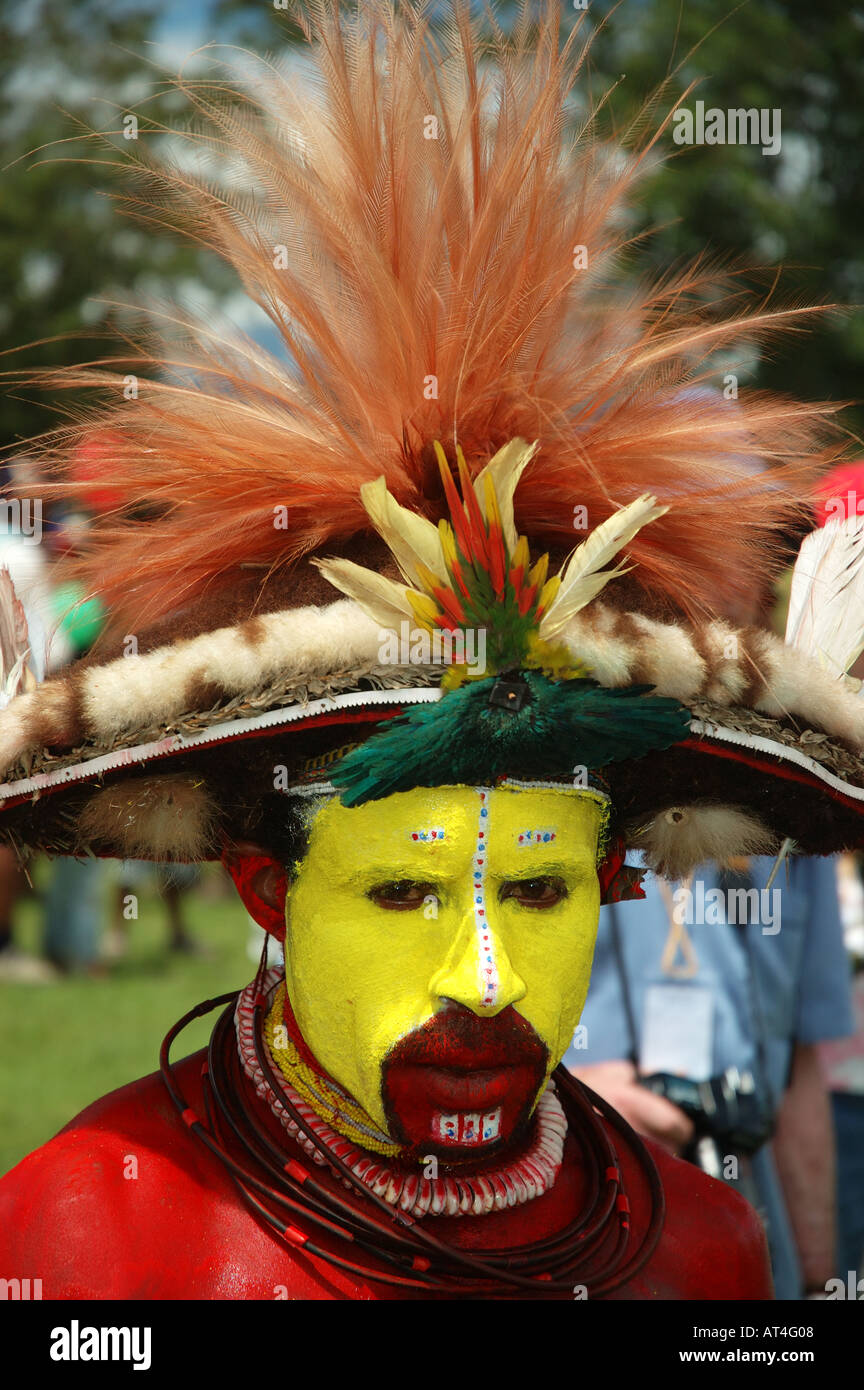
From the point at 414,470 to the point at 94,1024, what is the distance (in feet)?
21.2

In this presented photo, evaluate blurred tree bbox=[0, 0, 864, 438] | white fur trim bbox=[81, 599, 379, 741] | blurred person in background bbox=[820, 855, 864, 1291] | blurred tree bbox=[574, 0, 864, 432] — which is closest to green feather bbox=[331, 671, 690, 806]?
white fur trim bbox=[81, 599, 379, 741]

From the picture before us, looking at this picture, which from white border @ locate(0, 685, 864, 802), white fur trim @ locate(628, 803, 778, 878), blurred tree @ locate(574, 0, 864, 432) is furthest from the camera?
blurred tree @ locate(574, 0, 864, 432)

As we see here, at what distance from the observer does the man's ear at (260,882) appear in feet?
6.91

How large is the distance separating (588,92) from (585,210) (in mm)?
214

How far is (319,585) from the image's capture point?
6.41ft

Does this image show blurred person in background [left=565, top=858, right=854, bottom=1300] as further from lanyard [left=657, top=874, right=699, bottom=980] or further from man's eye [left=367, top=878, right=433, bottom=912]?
man's eye [left=367, top=878, right=433, bottom=912]

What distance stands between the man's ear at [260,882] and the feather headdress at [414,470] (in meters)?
0.05

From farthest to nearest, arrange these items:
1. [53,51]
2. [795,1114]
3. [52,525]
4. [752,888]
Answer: [53,51], [795,1114], [752,888], [52,525]

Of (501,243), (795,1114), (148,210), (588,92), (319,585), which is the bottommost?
(795,1114)

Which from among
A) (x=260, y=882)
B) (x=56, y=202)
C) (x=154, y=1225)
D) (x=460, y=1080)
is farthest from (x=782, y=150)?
(x=154, y=1225)

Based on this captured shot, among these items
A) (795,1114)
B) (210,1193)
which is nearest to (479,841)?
(210,1193)

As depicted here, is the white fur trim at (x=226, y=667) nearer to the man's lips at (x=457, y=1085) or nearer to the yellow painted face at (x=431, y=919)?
the yellow painted face at (x=431, y=919)

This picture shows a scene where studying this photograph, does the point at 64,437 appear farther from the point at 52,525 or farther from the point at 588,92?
the point at 588,92

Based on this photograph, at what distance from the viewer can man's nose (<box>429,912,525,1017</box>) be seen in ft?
5.96
